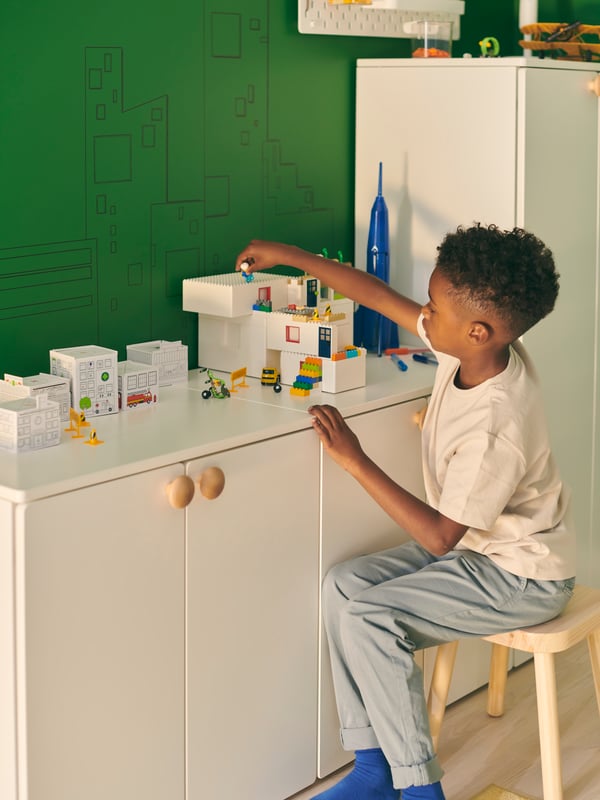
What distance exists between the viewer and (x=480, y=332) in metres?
1.80

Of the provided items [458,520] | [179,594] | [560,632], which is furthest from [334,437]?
[560,632]

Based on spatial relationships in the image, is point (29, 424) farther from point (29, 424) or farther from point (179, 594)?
point (179, 594)

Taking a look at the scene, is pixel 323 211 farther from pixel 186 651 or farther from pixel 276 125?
pixel 186 651

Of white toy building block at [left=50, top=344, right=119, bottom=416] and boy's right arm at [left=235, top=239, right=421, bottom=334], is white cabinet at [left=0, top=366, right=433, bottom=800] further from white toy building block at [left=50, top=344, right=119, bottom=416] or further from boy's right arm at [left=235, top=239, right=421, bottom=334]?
boy's right arm at [left=235, top=239, right=421, bottom=334]

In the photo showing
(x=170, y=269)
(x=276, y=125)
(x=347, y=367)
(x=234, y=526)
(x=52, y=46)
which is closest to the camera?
(x=234, y=526)

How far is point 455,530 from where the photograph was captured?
1803 mm

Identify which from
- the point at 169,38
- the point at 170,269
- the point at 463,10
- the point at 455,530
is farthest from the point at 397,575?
the point at 463,10

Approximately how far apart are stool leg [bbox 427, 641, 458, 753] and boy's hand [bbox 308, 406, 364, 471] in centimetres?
44

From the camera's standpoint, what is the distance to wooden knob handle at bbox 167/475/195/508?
1.65m

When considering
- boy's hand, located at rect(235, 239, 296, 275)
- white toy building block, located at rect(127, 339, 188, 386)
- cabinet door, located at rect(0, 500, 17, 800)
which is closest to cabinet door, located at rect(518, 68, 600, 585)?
boy's hand, located at rect(235, 239, 296, 275)

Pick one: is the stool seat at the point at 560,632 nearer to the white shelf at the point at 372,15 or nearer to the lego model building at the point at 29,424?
the lego model building at the point at 29,424

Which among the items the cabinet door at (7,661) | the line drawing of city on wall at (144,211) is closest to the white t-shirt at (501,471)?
the line drawing of city on wall at (144,211)

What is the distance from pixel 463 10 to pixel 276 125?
1.85 feet

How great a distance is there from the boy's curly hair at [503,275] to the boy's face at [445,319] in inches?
0.7
